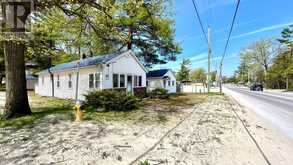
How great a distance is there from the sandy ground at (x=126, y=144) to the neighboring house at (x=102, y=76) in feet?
25.1

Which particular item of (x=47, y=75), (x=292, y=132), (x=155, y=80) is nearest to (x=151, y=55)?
(x=155, y=80)

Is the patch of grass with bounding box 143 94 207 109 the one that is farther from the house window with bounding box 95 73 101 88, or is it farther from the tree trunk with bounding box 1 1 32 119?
the tree trunk with bounding box 1 1 32 119

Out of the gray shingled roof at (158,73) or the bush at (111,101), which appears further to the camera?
the gray shingled roof at (158,73)

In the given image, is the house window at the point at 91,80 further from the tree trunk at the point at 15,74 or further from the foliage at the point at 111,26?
the tree trunk at the point at 15,74

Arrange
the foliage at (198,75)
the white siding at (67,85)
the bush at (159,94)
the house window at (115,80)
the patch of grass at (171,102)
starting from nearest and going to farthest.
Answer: the patch of grass at (171,102) → the house window at (115,80) → the white siding at (67,85) → the bush at (159,94) → the foliage at (198,75)

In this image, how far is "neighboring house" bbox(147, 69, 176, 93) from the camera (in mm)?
31625

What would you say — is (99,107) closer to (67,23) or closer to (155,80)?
(67,23)

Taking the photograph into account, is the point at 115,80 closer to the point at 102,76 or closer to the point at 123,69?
the point at 123,69

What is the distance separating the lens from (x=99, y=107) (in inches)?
507

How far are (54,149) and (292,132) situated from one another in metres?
7.52

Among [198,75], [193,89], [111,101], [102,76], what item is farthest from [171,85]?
[198,75]

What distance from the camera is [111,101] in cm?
1241

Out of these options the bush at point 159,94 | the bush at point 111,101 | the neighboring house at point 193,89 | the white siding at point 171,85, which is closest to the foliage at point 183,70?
the neighboring house at point 193,89

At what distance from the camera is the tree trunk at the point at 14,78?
9.44m
